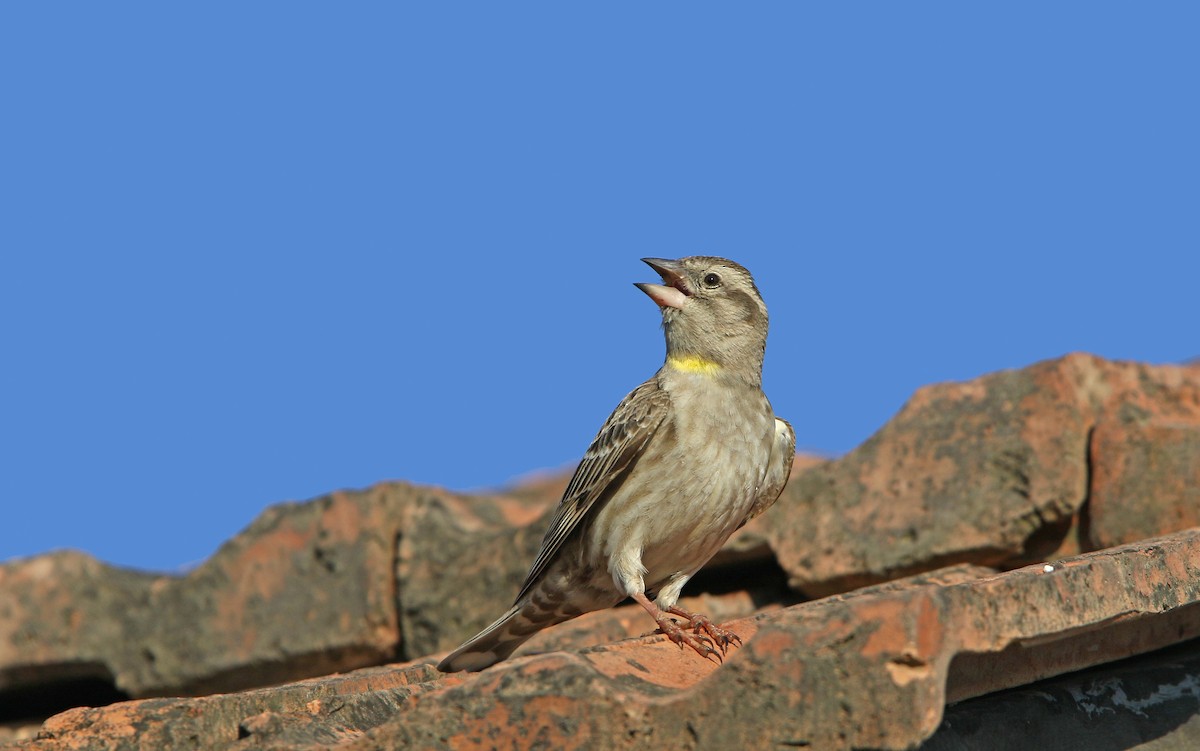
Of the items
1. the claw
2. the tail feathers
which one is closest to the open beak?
the tail feathers

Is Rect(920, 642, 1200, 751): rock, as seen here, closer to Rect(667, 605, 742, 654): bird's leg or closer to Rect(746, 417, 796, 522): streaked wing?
Rect(667, 605, 742, 654): bird's leg

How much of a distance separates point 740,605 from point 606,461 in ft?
3.42

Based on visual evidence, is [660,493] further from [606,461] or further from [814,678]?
[814,678]

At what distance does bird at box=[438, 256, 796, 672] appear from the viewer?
190 inches

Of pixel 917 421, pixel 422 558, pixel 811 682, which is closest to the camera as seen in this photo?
pixel 811 682

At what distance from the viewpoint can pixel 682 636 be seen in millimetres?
3848

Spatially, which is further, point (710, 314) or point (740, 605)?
point (740, 605)

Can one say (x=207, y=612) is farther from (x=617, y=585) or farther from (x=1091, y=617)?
(x=1091, y=617)

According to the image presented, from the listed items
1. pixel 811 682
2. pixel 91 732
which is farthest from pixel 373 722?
pixel 811 682

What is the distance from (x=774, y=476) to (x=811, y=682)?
2815 mm

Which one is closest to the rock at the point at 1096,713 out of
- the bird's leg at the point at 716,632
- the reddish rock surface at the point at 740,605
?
the reddish rock surface at the point at 740,605

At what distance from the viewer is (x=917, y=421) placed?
5383 millimetres

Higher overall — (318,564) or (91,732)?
(318,564)

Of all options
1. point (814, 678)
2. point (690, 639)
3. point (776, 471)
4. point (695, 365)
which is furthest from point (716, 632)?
point (814, 678)
